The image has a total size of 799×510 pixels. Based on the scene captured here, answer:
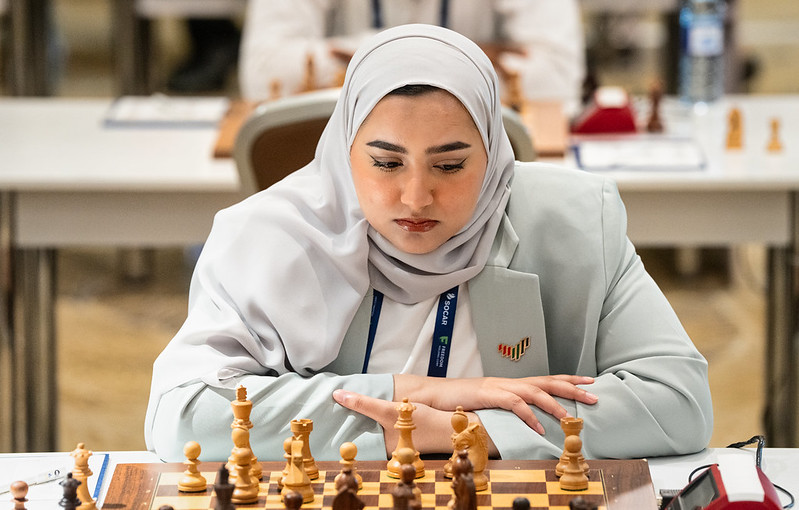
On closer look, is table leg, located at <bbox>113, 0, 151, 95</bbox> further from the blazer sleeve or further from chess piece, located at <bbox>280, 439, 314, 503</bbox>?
chess piece, located at <bbox>280, 439, 314, 503</bbox>

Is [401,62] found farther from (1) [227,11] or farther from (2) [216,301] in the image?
(1) [227,11]

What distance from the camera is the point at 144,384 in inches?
172

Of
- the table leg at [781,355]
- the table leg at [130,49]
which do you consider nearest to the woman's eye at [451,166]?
the table leg at [781,355]

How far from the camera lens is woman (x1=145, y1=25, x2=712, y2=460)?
1807mm

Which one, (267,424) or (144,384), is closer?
(267,424)

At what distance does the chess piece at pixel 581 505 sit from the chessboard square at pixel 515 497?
10cm

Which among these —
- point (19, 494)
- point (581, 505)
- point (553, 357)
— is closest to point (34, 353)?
point (553, 357)

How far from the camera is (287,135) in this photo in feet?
8.48

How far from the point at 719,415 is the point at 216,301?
253cm

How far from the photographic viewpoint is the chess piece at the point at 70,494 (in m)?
1.53

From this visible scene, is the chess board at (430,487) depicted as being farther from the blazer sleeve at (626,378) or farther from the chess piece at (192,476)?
the blazer sleeve at (626,378)

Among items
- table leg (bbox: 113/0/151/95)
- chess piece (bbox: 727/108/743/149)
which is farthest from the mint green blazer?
table leg (bbox: 113/0/151/95)

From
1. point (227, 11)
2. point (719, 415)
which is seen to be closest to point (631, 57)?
point (227, 11)

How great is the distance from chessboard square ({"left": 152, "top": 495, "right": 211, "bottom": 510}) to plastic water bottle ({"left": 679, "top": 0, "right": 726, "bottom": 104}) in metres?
2.81
